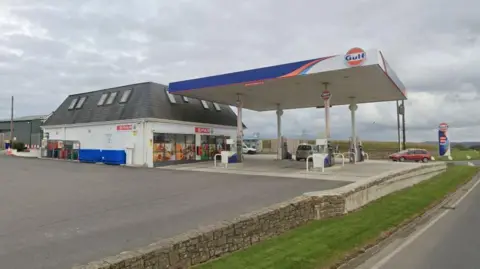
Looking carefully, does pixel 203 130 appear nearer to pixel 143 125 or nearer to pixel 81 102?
pixel 143 125

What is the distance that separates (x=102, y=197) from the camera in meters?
12.2

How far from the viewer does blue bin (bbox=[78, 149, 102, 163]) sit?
28.8m

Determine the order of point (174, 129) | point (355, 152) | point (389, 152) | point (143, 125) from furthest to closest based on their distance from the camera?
point (389, 152) < point (355, 152) < point (174, 129) < point (143, 125)

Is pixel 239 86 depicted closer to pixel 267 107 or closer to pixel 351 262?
pixel 267 107

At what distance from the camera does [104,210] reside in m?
10.0

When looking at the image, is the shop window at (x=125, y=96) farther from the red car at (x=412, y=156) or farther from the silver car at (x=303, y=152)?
the red car at (x=412, y=156)

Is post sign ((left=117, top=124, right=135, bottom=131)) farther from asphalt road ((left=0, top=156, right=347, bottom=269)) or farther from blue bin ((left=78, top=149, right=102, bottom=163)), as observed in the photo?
asphalt road ((left=0, top=156, right=347, bottom=269))

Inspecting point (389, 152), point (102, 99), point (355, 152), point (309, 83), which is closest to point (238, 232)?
point (309, 83)

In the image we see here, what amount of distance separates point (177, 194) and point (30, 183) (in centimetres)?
730

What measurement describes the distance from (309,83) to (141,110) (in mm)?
12193

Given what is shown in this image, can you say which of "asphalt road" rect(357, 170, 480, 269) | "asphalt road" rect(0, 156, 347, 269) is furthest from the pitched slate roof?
"asphalt road" rect(357, 170, 480, 269)

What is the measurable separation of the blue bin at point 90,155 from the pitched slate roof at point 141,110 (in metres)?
2.60

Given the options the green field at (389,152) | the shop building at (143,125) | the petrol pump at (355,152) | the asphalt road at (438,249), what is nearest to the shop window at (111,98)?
the shop building at (143,125)

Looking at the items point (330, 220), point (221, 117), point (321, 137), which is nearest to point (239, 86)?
point (321, 137)
